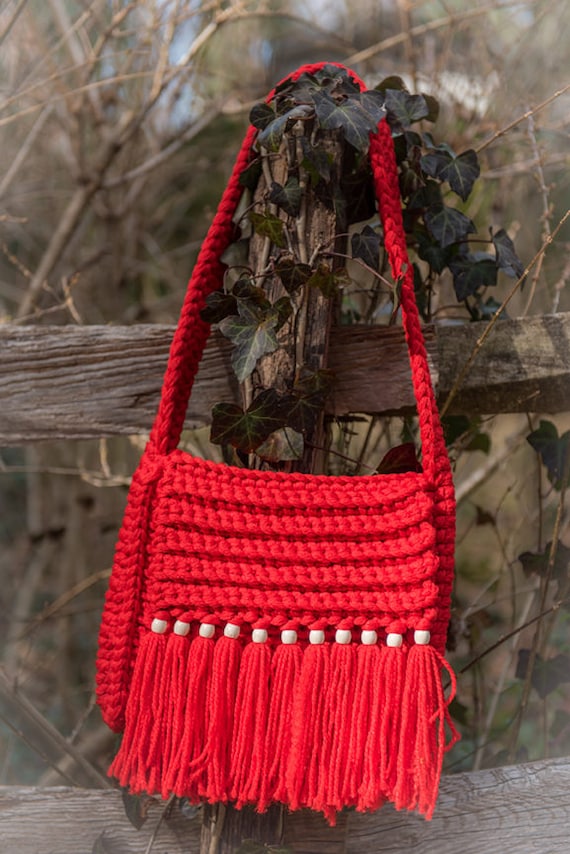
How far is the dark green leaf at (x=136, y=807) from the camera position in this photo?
875 millimetres

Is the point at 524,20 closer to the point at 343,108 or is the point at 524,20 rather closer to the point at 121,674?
the point at 343,108

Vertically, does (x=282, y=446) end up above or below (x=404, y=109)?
below

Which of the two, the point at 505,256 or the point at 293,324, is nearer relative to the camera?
the point at 293,324

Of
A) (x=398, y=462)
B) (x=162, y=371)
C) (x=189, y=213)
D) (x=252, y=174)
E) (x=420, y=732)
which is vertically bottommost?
(x=420, y=732)

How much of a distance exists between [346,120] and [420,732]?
0.63 meters

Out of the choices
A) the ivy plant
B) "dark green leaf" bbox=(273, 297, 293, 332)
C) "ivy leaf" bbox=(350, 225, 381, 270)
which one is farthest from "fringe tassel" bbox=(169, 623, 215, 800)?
"ivy leaf" bbox=(350, 225, 381, 270)

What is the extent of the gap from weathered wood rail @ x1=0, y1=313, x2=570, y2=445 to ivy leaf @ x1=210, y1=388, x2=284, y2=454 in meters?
0.11

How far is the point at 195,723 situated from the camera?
0.73 meters

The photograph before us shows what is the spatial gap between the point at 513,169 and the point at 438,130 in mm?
348

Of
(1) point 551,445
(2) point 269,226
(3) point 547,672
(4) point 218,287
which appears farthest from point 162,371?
(3) point 547,672

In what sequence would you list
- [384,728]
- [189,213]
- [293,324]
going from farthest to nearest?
[189,213] → [293,324] → [384,728]

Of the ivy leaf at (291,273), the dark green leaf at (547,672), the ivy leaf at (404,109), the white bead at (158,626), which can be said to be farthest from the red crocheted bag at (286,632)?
the dark green leaf at (547,672)

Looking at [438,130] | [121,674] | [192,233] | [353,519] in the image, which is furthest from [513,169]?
[192,233]

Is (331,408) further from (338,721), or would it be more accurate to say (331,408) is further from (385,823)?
(385,823)
